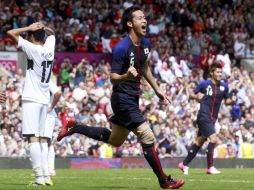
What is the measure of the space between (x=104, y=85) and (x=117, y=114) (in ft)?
53.9

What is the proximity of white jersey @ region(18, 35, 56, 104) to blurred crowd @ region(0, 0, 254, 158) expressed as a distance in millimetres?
10309

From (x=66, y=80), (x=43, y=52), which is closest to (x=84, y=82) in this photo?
(x=66, y=80)

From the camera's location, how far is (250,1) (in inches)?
1555

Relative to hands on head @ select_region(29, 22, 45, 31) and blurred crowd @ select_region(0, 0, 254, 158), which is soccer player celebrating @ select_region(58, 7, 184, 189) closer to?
hands on head @ select_region(29, 22, 45, 31)

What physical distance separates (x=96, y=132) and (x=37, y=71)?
4.37 feet

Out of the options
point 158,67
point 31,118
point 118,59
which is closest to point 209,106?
point 31,118

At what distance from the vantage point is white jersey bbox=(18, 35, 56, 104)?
1334cm

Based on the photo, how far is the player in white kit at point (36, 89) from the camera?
43.5 feet

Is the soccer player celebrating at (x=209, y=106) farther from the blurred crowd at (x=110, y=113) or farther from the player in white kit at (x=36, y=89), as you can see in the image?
the player in white kit at (x=36, y=89)

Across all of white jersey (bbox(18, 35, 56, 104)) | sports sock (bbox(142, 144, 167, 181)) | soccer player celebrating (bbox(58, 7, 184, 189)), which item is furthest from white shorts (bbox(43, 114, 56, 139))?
sports sock (bbox(142, 144, 167, 181))

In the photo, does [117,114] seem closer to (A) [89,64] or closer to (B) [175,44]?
(A) [89,64]

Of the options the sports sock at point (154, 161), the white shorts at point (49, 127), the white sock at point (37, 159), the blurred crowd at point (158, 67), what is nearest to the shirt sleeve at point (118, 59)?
the sports sock at point (154, 161)

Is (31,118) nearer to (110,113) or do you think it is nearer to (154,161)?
(154,161)

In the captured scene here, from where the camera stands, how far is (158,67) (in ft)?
105
